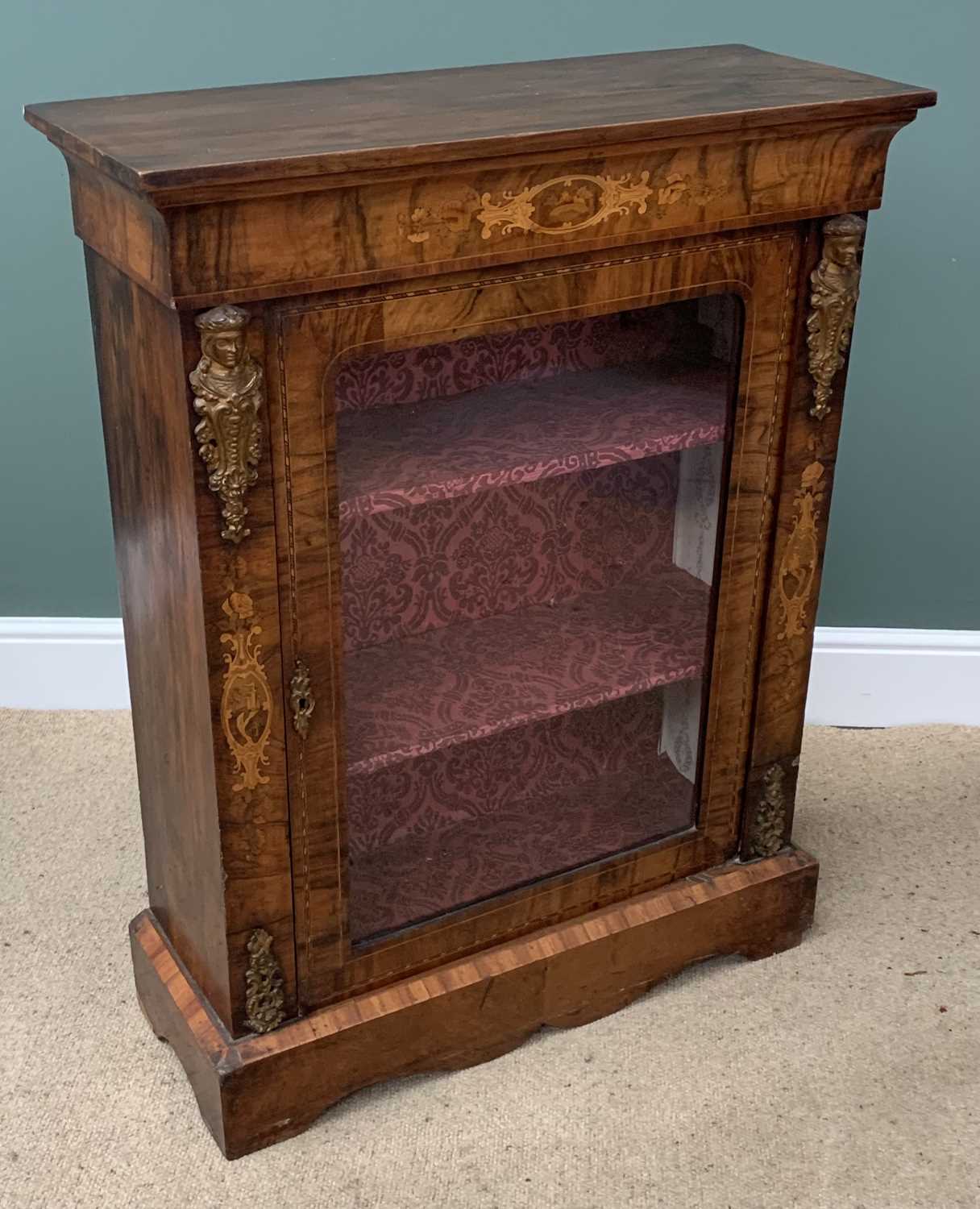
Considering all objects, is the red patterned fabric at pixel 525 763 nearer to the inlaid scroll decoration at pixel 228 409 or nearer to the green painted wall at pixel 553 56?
the inlaid scroll decoration at pixel 228 409

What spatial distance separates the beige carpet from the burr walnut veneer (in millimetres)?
47

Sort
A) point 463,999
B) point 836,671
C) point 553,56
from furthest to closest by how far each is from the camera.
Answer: point 836,671
point 553,56
point 463,999

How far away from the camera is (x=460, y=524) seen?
4.87 feet

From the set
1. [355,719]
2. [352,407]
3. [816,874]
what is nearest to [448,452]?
[352,407]

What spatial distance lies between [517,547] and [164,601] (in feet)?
1.25

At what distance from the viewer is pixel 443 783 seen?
5.12ft

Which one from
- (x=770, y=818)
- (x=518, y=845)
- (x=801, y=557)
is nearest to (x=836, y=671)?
(x=770, y=818)

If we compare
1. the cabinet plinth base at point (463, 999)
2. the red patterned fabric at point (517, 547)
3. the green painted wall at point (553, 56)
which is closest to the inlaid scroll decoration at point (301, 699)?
the red patterned fabric at point (517, 547)

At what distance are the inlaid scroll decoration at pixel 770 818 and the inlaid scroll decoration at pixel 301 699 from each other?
55 cm

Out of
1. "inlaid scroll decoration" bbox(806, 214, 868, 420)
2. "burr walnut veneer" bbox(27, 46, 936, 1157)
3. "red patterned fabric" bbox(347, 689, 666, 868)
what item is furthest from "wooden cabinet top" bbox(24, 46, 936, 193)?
"red patterned fabric" bbox(347, 689, 666, 868)

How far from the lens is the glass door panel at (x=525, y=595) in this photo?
1.37 metres

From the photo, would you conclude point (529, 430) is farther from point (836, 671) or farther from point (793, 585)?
point (836, 671)

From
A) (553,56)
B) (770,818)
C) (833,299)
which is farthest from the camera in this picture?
(553,56)

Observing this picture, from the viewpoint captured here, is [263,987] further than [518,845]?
No
